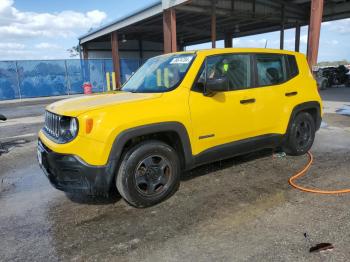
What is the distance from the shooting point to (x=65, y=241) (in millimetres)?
3146

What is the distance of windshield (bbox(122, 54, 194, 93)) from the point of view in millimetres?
4141

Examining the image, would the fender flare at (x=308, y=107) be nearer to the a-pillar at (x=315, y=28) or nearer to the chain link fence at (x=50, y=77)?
the a-pillar at (x=315, y=28)

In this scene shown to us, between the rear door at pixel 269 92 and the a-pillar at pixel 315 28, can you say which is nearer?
the rear door at pixel 269 92

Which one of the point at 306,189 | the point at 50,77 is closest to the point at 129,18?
the point at 50,77

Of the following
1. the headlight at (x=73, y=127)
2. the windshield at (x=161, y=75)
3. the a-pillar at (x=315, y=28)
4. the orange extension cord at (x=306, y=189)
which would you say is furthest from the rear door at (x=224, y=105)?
the a-pillar at (x=315, y=28)

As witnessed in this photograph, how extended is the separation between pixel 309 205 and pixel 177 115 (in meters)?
1.82

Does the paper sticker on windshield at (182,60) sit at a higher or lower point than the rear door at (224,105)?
higher

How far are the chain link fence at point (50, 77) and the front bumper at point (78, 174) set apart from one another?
21213 mm

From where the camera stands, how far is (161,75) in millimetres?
4402

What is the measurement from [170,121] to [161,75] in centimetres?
93

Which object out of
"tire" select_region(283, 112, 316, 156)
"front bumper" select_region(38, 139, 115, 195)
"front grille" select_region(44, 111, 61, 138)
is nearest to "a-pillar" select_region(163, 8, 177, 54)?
"tire" select_region(283, 112, 316, 156)

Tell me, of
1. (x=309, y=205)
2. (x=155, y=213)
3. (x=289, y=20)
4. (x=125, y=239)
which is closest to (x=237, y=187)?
(x=309, y=205)

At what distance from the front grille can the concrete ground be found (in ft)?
3.02

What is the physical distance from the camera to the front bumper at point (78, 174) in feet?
11.0
